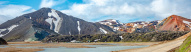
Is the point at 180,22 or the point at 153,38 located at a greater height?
the point at 180,22

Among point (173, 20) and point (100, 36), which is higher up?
point (173, 20)

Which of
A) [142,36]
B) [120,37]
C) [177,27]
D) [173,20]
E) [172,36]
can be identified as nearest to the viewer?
[172,36]

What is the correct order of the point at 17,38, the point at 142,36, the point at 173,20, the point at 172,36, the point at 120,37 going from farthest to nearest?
1. the point at 173,20
2. the point at 17,38
3. the point at 120,37
4. the point at 142,36
5. the point at 172,36

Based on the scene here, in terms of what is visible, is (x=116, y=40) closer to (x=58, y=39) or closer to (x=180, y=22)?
(x=58, y=39)

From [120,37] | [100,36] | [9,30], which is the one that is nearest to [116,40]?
[120,37]

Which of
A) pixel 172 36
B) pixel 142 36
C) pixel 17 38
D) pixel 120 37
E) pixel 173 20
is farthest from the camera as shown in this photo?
pixel 173 20

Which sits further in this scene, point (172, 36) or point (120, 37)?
point (120, 37)

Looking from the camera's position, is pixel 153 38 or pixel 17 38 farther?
pixel 17 38

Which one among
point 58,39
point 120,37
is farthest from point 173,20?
point 58,39

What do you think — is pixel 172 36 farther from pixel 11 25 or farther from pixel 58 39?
pixel 11 25
